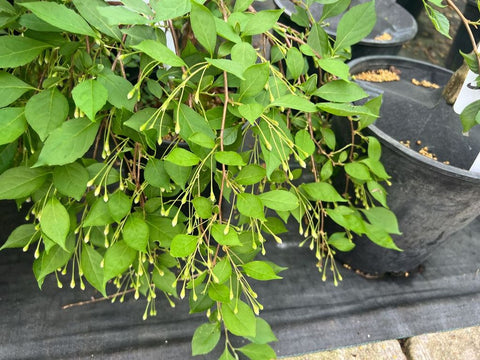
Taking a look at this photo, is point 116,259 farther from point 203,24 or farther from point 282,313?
point 282,313

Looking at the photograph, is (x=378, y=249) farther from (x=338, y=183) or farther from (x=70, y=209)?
(x=70, y=209)

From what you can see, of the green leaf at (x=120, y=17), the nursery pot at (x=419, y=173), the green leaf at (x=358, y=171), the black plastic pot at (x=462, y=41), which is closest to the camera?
the green leaf at (x=120, y=17)

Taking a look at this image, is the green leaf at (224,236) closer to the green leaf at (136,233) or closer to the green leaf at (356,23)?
the green leaf at (136,233)

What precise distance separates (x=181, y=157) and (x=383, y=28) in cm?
146

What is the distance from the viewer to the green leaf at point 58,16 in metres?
0.41

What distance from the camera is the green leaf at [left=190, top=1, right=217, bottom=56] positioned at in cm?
46

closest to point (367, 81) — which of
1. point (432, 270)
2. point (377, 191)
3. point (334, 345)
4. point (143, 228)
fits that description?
point (377, 191)

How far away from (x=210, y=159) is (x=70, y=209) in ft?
0.78

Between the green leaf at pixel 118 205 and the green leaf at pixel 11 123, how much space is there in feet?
0.44

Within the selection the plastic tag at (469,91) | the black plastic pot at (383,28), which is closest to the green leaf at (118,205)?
the plastic tag at (469,91)

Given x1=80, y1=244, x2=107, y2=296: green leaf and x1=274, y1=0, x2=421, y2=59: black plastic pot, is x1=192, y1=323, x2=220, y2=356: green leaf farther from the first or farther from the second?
x1=274, y1=0, x2=421, y2=59: black plastic pot

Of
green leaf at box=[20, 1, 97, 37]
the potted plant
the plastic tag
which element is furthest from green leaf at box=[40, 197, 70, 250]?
the plastic tag

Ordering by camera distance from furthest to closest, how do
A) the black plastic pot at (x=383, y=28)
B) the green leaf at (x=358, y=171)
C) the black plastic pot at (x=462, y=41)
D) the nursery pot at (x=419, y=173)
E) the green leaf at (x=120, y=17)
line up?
the black plastic pot at (x=462, y=41), the black plastic pot at (x=383, y=28), the nursery pot at (x=419, y=173), the green leaf at (x=358, y=171), the green leaf at (x=120, y=17)

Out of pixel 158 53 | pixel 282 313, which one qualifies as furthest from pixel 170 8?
pixel 282 313
